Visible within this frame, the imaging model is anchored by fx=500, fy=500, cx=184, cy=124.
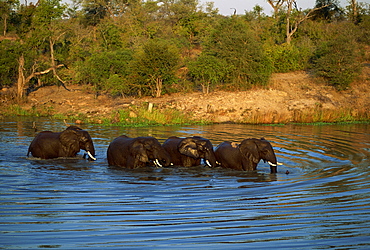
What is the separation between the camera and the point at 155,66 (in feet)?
91.1

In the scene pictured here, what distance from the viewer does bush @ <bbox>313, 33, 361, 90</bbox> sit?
29.1 m

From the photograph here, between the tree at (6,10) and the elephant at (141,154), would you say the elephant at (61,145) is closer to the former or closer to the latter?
the elephant at (141,154)

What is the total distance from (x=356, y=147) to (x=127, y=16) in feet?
111

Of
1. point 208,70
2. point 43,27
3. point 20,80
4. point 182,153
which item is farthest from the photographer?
point 43,27

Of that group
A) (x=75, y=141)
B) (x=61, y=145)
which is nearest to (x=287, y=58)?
(x=75, y=141)

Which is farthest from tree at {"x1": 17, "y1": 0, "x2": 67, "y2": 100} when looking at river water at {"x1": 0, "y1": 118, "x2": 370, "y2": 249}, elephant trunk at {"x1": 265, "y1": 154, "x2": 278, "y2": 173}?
elephant trunk at {"x1": 265, "y1": 154, "x2": 278, "y2": 173}

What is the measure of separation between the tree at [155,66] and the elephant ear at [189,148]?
53.6 ft

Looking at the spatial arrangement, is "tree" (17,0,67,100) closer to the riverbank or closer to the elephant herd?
the riverbank

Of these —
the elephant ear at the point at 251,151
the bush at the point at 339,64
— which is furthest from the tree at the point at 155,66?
the elephant ear at the point at 251,151

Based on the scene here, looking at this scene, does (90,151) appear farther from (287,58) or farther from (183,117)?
(287,58)

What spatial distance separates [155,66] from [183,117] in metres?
4.41

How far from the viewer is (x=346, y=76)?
29.1m

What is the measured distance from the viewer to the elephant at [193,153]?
11.7 meters

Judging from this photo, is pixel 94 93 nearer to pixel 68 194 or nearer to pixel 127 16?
pixel 127 16
